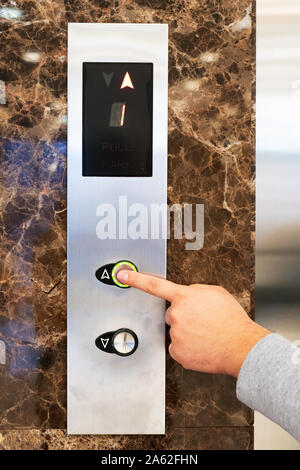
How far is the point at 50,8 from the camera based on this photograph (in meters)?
0.65

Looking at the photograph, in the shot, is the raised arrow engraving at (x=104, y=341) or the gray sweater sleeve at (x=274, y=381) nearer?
the gray sweater sleeve at (x=274, y=381)

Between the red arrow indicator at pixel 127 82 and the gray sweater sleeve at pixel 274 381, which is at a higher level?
the red arrow indicator at pixel 127 82

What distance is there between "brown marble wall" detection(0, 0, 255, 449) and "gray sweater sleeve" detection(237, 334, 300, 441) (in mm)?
159

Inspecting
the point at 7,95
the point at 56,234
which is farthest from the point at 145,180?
the point at 7,95

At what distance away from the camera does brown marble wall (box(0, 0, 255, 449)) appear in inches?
25.8

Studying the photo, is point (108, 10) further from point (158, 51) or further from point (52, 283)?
point (52, 283)

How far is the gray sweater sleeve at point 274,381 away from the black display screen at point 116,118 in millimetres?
382

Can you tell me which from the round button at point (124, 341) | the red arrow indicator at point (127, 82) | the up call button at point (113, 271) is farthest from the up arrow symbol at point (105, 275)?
the red arrow indicator at point (127, 82)

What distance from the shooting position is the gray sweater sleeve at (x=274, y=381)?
18.9 inches

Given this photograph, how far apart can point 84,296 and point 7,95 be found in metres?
0.42

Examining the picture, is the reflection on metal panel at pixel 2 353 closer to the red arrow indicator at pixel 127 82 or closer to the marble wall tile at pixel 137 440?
the marble wall tile at pixel 137 440

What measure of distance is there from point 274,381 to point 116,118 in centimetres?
52

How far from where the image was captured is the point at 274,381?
498 mm

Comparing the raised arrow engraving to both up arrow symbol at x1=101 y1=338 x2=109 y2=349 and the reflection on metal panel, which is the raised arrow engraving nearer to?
up arrow symbol at x1=101 y1=338 x2=109 y2=349
